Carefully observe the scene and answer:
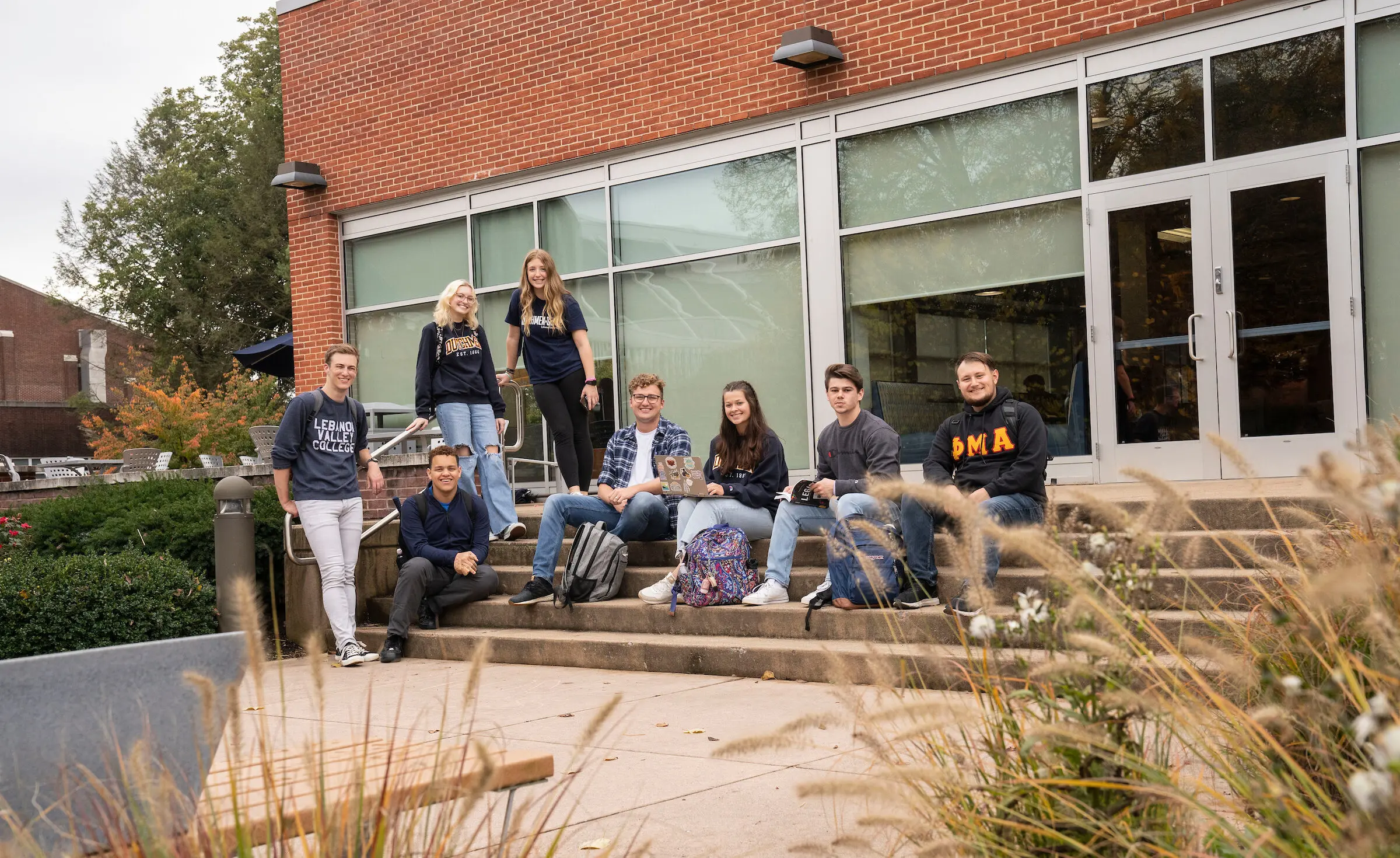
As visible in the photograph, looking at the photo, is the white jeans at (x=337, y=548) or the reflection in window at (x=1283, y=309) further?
the reflection in window at (x=1283, y=309)

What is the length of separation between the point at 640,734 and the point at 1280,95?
659 centimetres

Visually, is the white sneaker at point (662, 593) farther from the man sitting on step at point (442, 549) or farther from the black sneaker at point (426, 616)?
the black sneaker at point (426, 616)

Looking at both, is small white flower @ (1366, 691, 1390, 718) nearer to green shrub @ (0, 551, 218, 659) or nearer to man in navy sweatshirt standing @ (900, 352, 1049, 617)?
man in navy sweatshirt standing @ (900, 352, 1049, 617)

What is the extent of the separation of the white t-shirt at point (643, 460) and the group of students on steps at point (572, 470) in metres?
0.01

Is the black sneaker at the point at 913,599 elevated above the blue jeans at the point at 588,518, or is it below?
below

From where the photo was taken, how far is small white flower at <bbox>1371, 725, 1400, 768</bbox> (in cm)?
144

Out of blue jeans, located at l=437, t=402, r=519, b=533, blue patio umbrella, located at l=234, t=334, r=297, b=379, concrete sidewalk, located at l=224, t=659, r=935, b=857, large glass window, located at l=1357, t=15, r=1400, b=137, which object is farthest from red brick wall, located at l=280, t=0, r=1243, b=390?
concrete sidewalk, located at l=224, t=659, r=935, b=857

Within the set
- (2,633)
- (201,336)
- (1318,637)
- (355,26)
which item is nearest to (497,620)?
(2,633)

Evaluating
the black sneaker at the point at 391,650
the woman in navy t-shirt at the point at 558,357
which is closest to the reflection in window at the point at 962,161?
the woman in navy t-shirt at the point at 558,357

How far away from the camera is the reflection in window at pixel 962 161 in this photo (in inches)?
395

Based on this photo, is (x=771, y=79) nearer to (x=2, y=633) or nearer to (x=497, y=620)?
(x=497, y=620)

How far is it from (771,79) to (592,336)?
3.13 meters

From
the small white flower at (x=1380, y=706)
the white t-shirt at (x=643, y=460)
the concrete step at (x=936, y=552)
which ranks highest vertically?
the white t-shirt at (x=643, y=460)

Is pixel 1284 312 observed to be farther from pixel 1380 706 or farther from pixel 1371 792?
pixel 1371 792
